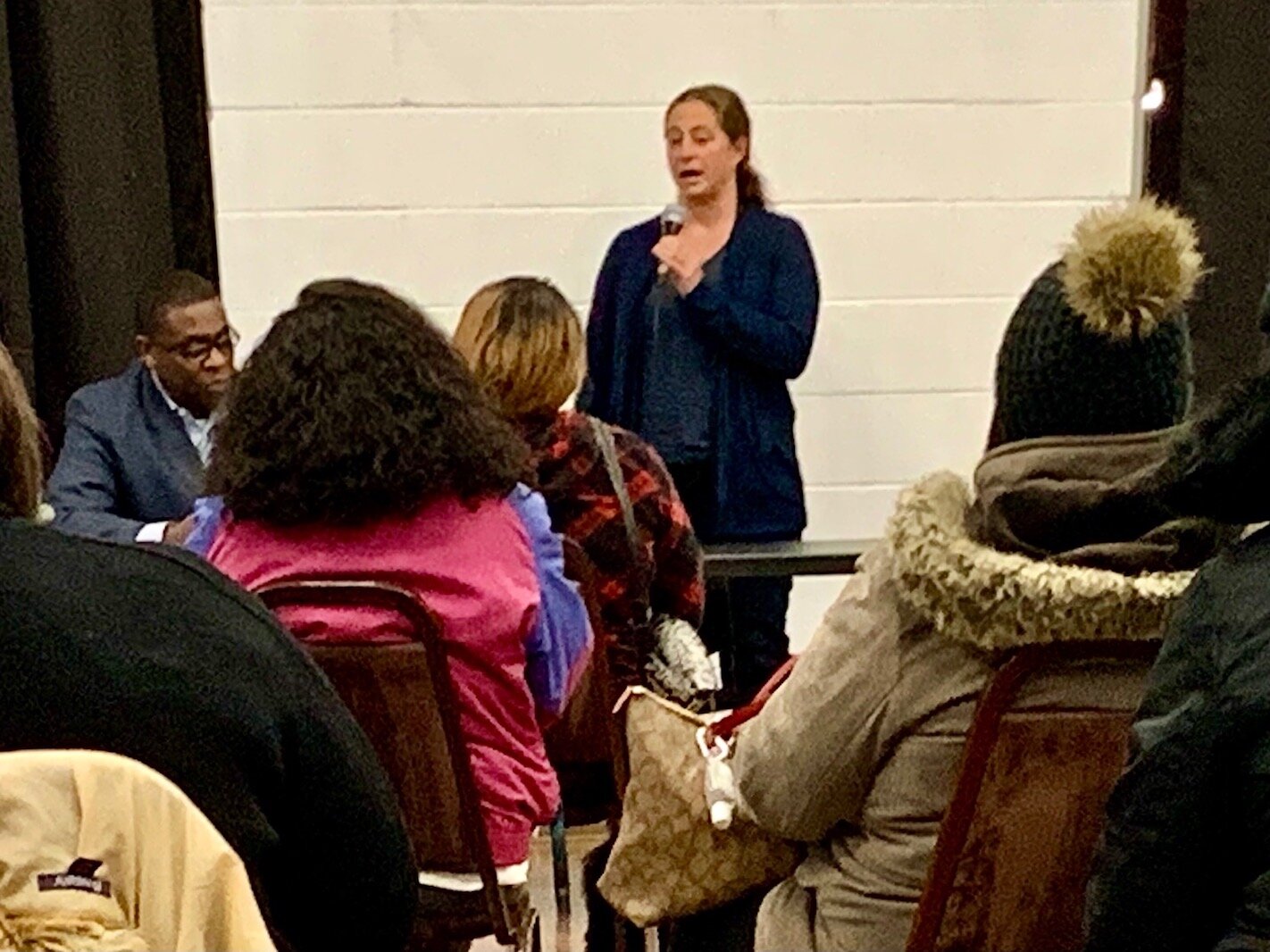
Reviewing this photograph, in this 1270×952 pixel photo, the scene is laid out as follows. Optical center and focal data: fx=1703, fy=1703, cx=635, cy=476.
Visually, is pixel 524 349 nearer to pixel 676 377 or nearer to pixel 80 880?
pixel 676 377

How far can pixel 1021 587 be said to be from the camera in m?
1.42

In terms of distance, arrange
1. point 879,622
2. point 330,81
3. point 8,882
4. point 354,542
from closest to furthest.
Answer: point 8,882 < point 879,622 < point 354,542 < point 330,81

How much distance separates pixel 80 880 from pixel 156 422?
186 centimetres

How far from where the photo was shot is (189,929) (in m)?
1.07

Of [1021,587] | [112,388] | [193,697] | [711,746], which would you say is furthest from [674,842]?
[112,388]

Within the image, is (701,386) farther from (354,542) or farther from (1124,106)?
(354,542)

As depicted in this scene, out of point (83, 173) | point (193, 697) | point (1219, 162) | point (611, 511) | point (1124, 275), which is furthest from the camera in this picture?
point (1219, 162)

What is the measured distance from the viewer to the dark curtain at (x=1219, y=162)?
3572 millimetres

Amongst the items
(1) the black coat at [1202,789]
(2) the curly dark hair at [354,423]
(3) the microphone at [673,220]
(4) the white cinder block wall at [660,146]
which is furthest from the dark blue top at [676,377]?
(1) the black coat at [1202,789]

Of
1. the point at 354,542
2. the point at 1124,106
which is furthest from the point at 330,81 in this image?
the point at 354,542

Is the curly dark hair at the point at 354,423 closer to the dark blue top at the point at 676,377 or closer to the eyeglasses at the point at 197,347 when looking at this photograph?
the eyeglasses at the point at 197,347

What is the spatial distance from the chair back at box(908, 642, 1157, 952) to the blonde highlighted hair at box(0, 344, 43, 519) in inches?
31.8

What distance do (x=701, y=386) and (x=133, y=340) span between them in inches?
45.1

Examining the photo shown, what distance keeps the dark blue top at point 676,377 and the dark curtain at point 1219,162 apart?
1.10 m
